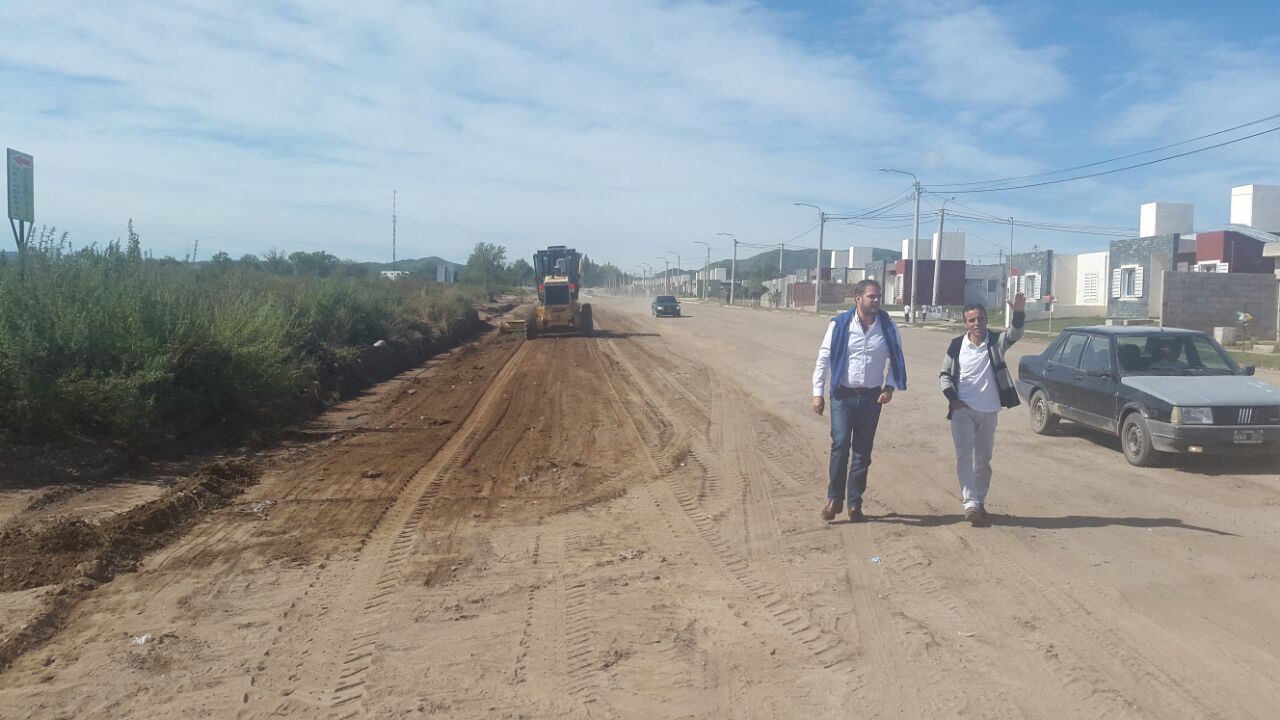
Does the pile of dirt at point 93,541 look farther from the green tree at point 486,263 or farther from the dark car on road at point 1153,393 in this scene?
the green tree at point 486,263

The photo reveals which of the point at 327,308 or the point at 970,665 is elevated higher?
the point at 327,308

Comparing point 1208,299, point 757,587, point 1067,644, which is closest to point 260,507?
point 757,587

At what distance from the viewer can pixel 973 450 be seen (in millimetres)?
7352

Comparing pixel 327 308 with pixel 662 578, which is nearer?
pixel 662 578

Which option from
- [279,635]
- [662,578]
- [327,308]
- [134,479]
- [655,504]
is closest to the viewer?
[279,635]

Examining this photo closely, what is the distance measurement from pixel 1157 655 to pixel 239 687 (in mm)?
4535

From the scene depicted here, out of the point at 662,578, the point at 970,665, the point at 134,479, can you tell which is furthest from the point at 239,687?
the point at 134,479

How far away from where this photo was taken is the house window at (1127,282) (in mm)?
46844

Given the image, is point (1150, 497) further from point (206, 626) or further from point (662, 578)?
point (206, 626)

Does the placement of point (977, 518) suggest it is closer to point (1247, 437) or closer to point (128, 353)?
point (1247, 437)

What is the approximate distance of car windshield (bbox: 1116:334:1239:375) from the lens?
1050cm

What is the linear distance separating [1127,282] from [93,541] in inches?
1990

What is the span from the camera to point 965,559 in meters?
6.49

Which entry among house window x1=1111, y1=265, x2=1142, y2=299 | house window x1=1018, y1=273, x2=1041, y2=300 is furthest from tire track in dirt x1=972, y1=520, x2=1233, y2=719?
house window x1=1018, y1=273, x2=1041, y2=300
